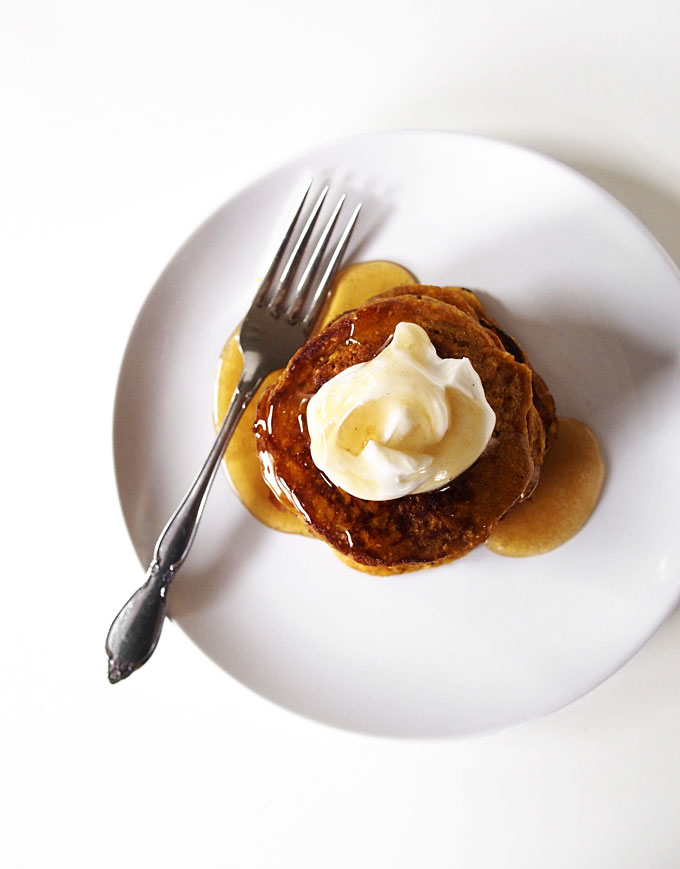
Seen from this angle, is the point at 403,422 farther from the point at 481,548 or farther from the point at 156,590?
the point at 156,590

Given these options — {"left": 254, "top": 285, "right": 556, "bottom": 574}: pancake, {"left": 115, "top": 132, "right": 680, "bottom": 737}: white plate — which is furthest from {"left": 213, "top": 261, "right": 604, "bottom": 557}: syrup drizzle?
{"left": 254, "top": 285, "right": 556, "bottom": 574}: pancake

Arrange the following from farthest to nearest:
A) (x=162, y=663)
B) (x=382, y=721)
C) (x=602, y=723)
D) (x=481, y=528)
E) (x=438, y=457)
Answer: (x=162, y=663)
(x=602, y=723)
(x=382, y=721)
(x=481, y=528)
(x=438, y=457)

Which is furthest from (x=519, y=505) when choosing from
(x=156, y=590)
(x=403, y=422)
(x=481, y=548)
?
(x=156, y=590)

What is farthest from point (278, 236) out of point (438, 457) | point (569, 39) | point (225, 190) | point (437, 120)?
point (569, 39)

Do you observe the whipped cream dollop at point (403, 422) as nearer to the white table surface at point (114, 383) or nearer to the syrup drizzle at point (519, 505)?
the syrup drizzle at point (519, 505)

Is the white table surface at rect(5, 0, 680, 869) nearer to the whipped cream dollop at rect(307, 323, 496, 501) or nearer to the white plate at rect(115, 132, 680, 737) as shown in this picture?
the white plate at rect(115, 132, 680, 737)

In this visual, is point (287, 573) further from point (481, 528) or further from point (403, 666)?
point (481, 528)
